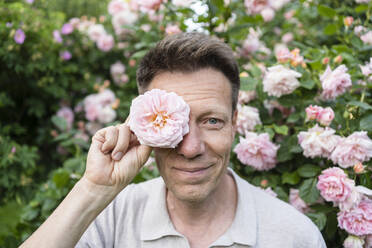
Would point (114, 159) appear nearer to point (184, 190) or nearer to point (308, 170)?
point (184, 190)

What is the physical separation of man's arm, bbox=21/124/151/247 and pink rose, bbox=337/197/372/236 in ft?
3.77

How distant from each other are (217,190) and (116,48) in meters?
2.73

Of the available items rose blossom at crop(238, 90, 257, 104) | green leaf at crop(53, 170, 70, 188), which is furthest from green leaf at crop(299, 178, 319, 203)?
green leaf at crop(53, 170, 70, 188)

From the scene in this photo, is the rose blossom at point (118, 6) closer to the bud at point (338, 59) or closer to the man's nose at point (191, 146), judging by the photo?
the bud at point (338, 59)

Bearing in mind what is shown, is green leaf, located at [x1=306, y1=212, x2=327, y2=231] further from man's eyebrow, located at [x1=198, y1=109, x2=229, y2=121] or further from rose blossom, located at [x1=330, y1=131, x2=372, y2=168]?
man's eyebrow, located at [x1=198, y1=109, x2=229, y2=121]

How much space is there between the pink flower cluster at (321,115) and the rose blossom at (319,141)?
0.15 ft

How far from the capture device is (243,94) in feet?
7.82

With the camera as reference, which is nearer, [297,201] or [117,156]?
[117,156]

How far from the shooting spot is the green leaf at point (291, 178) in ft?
A: 6.98

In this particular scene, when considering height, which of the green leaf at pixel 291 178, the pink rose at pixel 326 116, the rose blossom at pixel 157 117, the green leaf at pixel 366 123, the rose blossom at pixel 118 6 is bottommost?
the green leaf at pixel 291 178

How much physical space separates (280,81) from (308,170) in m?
0.59

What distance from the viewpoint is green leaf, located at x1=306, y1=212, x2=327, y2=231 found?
1945mm

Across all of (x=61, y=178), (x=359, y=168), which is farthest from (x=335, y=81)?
(x=61, y=178)

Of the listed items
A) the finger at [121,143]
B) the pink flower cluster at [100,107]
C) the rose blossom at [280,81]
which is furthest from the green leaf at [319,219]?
the pink flower cluster at [100,107]
